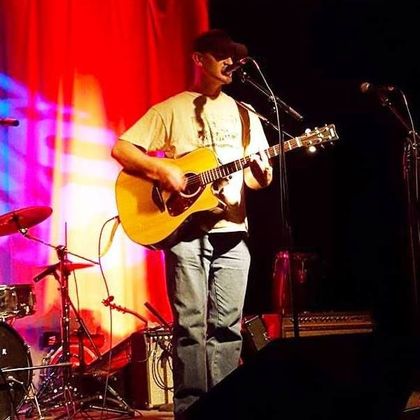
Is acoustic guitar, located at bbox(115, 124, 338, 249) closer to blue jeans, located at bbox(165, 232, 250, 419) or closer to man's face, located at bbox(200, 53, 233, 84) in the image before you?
blue jeans, located at bbox(165, 232, 250, 419)

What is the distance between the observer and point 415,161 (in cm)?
402

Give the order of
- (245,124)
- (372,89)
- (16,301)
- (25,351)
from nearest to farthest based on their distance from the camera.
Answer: (245,124)
(372,89)
(16,301)
(25,351)

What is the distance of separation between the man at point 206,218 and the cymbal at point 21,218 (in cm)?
101

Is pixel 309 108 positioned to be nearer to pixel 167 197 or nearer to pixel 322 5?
pixel 322 5

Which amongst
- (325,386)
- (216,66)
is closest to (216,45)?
(216,66)

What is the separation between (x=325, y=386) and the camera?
4.78 feet

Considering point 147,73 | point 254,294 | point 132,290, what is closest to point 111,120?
point 147,73

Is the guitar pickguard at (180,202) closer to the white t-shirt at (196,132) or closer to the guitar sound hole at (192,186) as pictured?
the guitar sound hole at (192,186)

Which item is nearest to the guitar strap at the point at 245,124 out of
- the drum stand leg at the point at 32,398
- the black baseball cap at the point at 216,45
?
the black baseball cap at the point at 216,45

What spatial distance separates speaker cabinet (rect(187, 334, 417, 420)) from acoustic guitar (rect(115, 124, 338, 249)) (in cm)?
193

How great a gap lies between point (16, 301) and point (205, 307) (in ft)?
5.37

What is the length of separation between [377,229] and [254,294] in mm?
1160

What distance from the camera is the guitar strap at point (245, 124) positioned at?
3.68 m

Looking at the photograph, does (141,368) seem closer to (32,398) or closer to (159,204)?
(32,398)
